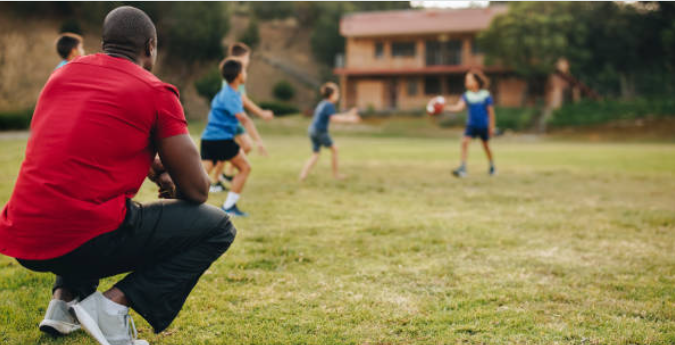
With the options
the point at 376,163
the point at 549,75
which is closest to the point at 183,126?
the point at 376,163

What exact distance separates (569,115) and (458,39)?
10.2 metres

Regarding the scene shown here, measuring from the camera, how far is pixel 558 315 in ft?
11.0

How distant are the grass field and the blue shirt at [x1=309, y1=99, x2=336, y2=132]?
2.00 meters

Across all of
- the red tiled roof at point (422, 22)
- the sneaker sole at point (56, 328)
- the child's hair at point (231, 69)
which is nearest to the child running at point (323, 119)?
the child's hair at point (231, 69)

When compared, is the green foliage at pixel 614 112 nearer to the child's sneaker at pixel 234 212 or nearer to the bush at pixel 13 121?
the bush at pixel 13 121

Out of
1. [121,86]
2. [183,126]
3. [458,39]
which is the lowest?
[183,126]

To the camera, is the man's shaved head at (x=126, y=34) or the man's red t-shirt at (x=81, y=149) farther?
the man's shaved head at (x=126, y=34)

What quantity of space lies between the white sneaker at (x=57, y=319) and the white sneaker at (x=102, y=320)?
1.21ft

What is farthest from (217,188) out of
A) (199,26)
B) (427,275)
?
(199,26)

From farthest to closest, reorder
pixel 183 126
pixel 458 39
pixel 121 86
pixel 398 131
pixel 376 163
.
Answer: pixel 458 39, pixel 398 131, pixel 376 163, pixel 183 126, pixel 121 86

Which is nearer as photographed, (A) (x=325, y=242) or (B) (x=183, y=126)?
(B) (x=183, y=126)

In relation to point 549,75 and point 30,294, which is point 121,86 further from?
point 549,75

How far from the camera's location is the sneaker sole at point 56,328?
9.59 ft

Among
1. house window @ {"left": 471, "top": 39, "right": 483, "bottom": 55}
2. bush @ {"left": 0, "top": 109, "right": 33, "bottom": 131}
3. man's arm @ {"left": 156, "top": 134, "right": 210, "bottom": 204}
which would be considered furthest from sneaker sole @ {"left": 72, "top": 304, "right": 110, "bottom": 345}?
house window @ {"left": 471, "top": 39, "right": 483, "bottom": 55}
